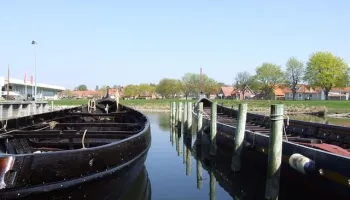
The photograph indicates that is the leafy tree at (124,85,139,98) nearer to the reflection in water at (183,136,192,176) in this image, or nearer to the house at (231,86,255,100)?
the house at (231,86,255,100)

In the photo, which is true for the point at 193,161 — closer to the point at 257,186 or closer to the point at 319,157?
the point at 257,186

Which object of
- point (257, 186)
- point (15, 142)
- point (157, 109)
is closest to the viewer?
point (15, 142)

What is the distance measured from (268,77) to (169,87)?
35488 millimetres

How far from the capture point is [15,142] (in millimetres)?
7520

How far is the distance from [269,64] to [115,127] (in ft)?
326

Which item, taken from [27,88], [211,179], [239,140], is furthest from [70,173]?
[27,88]

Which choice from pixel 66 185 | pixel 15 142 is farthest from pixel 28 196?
pixel 15 142

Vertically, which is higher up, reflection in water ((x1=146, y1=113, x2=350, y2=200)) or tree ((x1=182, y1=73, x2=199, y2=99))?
tree ((x1=182, y1=73, x2=199, y2=99))

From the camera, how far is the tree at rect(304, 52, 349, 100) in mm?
88938

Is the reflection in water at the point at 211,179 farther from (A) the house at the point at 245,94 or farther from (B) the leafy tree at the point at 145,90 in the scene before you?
(B) the leafy tree at the point at 145,90

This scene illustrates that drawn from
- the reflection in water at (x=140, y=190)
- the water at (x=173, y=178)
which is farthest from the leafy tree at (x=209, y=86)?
the reflection in water at (x=140, y=190)

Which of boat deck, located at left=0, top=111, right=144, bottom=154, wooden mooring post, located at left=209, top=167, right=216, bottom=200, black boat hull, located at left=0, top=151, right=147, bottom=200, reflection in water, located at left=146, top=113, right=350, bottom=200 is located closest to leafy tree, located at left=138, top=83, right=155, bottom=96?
reflection in water, located at left=146, top=113, right=350, bottom=200

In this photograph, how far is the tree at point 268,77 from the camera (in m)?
104

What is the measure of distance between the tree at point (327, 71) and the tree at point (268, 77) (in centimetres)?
1214
